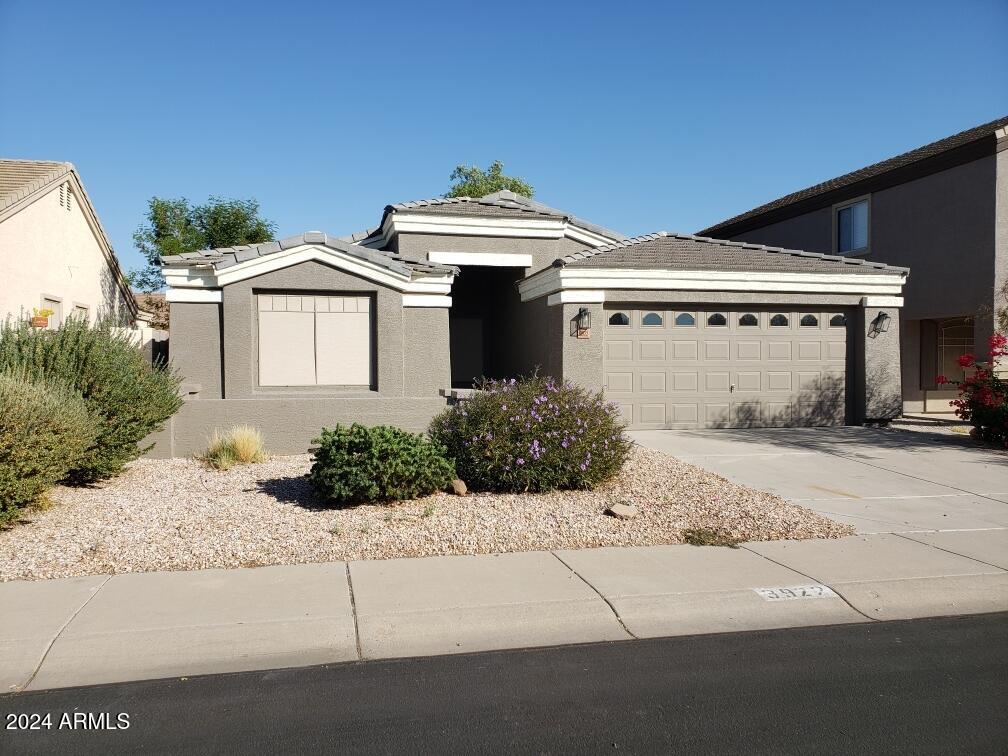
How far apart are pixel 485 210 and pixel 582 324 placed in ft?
15.0

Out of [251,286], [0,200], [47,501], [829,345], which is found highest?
[0,200]

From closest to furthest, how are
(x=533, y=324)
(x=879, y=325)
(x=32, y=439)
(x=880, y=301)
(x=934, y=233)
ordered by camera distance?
(x=32, y=439) < (x=879, y=325) < (x=880, y=301) < (x=533, y=324) < (x=934, y=233)

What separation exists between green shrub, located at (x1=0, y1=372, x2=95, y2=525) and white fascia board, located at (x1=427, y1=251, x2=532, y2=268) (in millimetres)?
9622

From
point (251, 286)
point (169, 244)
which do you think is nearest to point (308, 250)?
point (251, 286)

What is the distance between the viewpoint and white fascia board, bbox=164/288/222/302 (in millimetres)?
12227

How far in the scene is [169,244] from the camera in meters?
27.7

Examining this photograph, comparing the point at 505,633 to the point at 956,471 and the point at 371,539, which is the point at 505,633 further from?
the point at 956,471

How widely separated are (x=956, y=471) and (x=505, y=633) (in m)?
8.85

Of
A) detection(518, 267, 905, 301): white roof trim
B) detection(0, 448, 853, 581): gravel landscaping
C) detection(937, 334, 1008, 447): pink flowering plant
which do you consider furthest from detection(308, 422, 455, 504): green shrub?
detection(937, 334, 1008, 447): pink flowering plant

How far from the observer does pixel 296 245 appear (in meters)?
12.4

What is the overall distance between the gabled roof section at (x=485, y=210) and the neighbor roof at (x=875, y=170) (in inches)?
297

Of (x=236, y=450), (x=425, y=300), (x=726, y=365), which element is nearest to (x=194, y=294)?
(x=236, y=450)

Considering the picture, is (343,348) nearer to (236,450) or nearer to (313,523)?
(236,450)

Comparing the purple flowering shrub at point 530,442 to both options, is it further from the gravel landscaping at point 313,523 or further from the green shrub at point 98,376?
the green shrub at point 98,376
